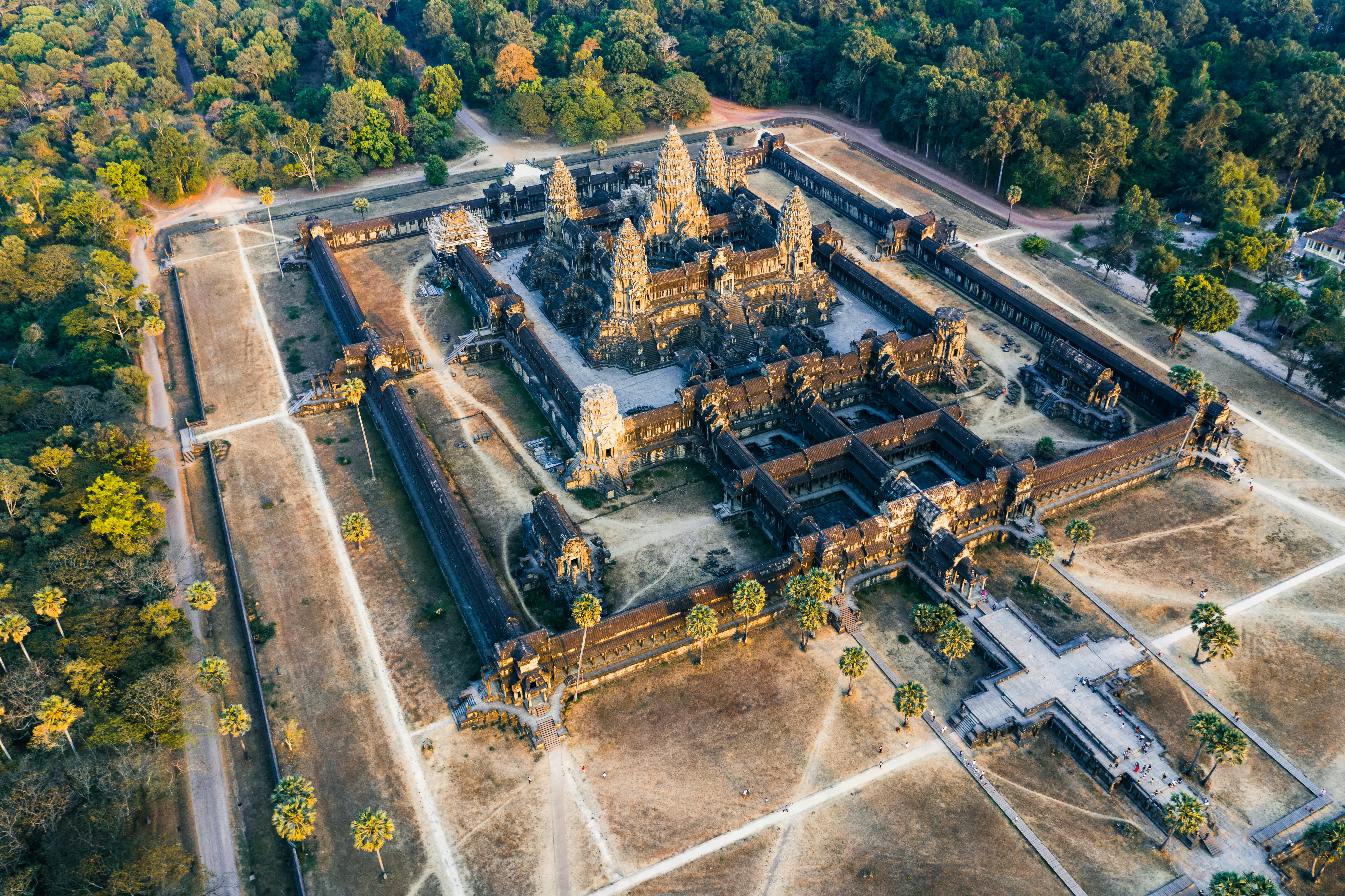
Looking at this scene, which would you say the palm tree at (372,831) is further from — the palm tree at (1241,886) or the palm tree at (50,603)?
the palm tree at (1241,886)

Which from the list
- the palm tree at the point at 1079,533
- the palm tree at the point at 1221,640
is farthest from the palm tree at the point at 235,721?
the palm tree at the point at 1221,640

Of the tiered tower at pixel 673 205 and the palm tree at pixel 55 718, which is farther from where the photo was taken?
the tiered tower at pixel 673 205

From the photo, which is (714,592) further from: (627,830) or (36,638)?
(36,638)

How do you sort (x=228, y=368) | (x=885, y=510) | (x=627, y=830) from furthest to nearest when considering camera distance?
(x=228, y=368), (x=885, y=510), (x=627, y=830)

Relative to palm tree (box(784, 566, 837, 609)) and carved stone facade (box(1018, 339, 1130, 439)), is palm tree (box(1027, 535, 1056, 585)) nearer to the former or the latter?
palm tree (box(784, 566, 837, 609))

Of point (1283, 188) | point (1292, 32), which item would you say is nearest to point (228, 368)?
point (1283, 188)
